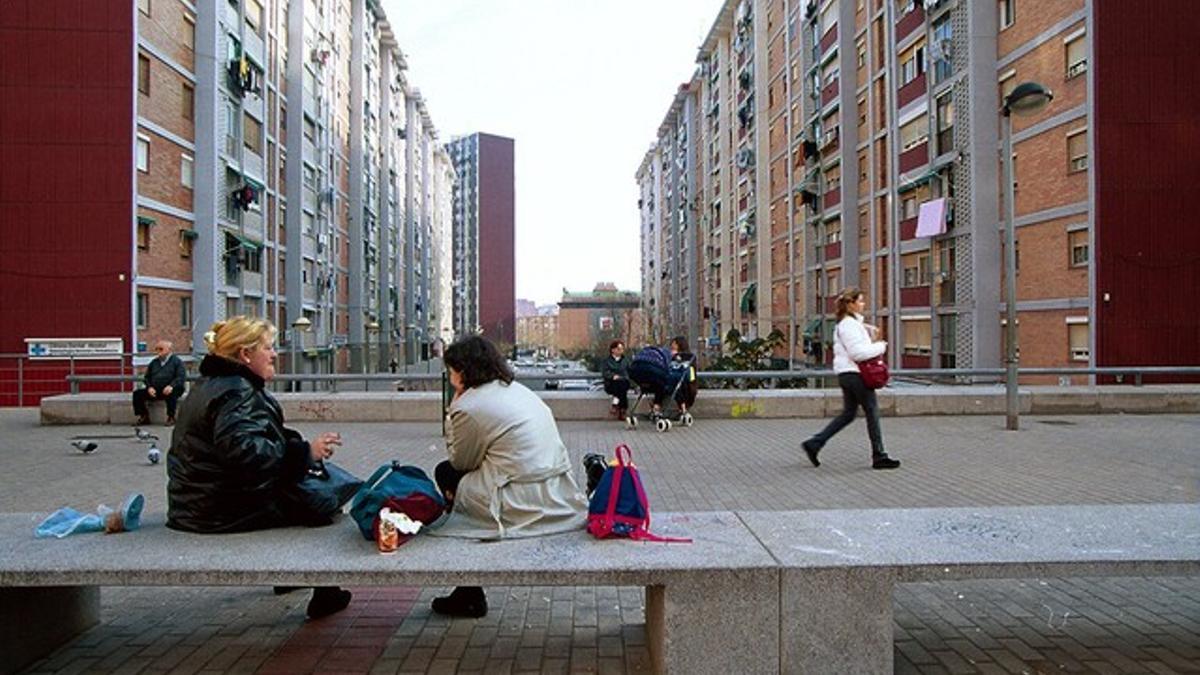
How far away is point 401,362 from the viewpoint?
7938 cm

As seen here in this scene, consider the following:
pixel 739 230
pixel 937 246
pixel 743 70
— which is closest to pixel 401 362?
pixel 739 230

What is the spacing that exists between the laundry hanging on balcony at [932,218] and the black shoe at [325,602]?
3210cm

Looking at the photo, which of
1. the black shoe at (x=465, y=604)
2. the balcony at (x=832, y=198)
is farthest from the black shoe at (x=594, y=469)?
the balcony at (x=832, y=198)

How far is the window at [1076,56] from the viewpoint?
2572 cm

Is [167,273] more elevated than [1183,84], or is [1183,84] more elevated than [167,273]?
[1183,84]

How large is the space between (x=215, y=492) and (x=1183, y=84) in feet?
97.7

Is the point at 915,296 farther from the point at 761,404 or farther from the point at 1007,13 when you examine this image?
the point at 761,404

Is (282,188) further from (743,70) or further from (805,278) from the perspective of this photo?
(743,70)

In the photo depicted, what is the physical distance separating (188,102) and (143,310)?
8914 millimetres

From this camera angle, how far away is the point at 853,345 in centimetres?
836

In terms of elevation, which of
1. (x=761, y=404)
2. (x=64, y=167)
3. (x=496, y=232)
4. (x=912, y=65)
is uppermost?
(x=496, y=232)

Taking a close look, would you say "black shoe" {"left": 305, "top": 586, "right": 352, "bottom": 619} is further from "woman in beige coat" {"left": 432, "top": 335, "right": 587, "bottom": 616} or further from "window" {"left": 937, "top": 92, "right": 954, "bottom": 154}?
"window" {"left": 937, "top": 92, "right": 954, "bottom": 154}

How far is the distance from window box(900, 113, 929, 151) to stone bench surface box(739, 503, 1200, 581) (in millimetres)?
33355

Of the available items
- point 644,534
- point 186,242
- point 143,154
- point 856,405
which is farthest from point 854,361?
point 186,242
